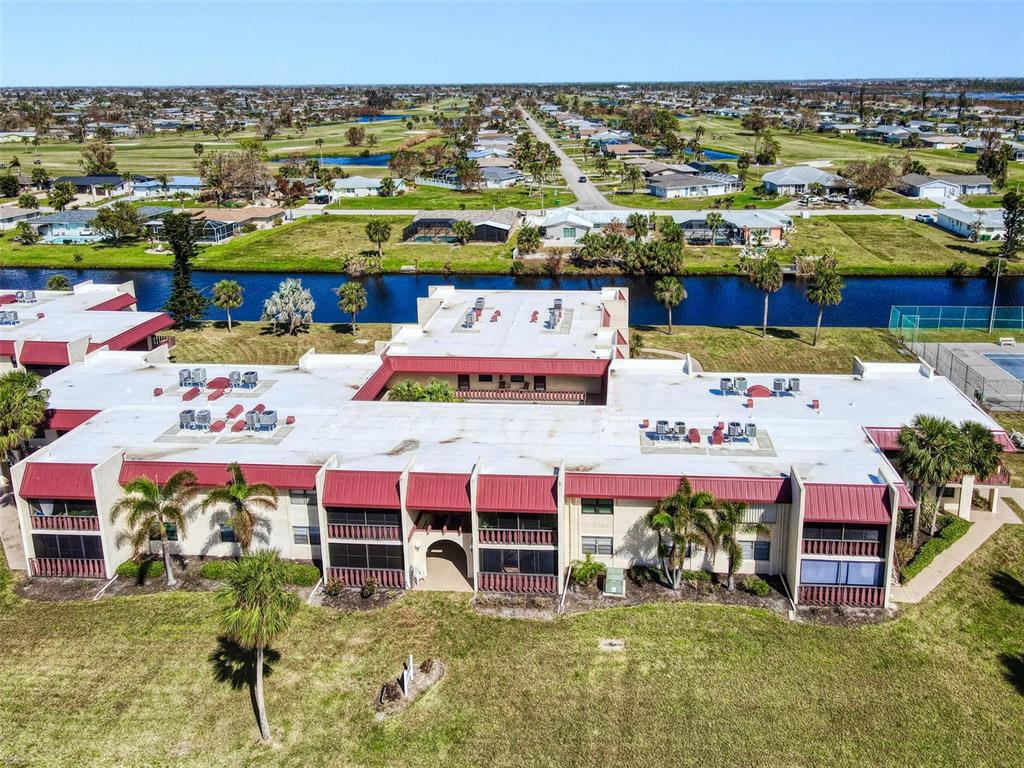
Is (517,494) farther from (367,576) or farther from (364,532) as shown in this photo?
(367,576)

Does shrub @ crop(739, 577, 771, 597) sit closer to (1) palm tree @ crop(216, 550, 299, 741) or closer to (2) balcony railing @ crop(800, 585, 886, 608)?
(2) balcony railing @ crop(800, 585, 886, 608)

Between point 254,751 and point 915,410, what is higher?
point 915,410

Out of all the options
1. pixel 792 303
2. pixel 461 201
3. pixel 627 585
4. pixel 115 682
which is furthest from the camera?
pixel 461 201

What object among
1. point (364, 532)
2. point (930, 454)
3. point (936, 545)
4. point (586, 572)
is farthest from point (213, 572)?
point (936, 545)

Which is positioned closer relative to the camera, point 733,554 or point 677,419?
point 733,554

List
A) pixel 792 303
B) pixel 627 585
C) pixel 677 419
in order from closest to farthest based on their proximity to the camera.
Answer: pixel 627 585
pixel 677 419
pixel 792 303

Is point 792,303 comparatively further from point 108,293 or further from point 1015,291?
point 108,293

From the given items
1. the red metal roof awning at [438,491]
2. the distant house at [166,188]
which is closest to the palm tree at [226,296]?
the red metal roof awning at [438,491]

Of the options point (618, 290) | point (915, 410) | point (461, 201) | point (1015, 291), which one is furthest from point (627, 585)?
point (461, 201)
